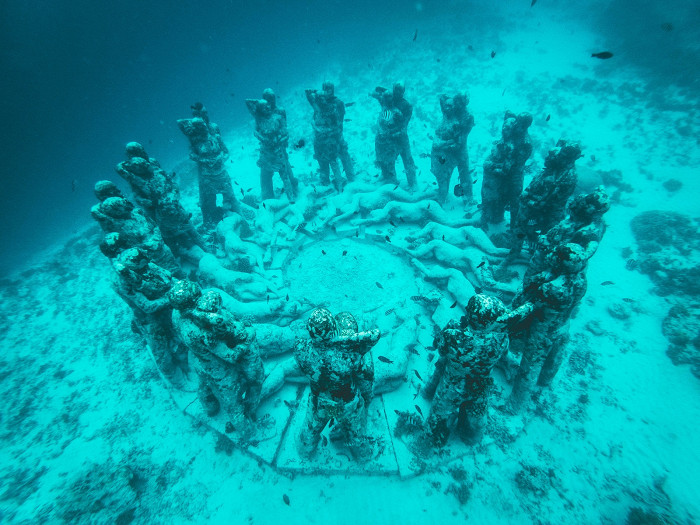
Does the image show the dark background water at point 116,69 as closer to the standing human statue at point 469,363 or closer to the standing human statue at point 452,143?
the standing human statue at point 452,143

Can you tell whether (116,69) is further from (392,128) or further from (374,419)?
(374,419)

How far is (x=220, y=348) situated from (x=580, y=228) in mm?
6610

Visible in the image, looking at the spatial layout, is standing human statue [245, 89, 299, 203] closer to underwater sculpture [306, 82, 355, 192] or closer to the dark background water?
underwater sculpture [306, 82, 355, 192]

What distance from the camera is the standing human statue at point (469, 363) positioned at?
3533 millimetres

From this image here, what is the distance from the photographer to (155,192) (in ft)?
24.0

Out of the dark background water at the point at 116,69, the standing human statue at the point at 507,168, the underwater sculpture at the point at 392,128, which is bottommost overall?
the standing human statue at the point at 507,168

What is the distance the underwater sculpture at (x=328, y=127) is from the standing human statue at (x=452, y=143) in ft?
12.4

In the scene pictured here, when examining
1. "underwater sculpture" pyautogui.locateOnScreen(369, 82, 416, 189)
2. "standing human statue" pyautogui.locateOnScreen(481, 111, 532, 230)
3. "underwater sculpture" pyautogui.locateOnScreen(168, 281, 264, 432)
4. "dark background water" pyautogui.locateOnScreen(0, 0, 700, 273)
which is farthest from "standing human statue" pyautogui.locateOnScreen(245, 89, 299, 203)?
"dark background water" pyautogui.locateOnScreen(0, 0, 700, 273)

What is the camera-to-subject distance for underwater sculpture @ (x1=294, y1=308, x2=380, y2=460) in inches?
138

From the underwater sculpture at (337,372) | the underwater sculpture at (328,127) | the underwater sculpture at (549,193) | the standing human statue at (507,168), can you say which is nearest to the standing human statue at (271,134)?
the underwater sculpture at (328,127)

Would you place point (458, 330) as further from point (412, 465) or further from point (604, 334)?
point (604, 334)

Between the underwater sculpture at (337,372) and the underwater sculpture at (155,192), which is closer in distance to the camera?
the underwater sculpture at (337,372)

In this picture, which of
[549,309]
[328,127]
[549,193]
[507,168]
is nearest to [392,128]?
[328,127]

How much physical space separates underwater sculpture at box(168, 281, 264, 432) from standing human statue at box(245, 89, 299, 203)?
7936 millimetres
